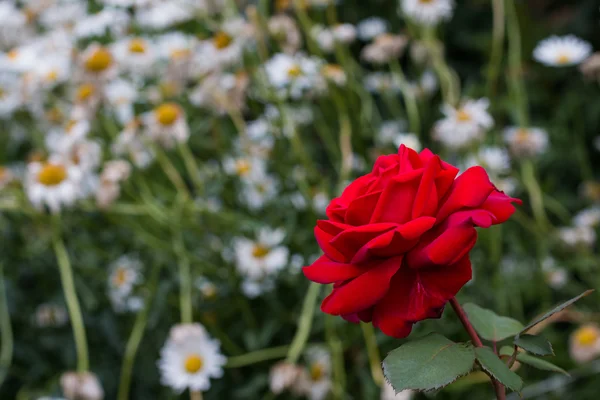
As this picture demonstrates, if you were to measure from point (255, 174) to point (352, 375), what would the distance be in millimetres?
347

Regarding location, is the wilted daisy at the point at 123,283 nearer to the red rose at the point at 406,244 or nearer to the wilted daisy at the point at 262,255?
the wilted daisy at the point at 262,255

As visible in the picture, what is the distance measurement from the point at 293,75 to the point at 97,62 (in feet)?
0.97

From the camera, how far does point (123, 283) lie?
1.08 meters

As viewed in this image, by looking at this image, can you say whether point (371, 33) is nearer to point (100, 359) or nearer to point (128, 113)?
point (128, 113)

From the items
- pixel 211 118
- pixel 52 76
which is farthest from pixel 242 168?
pixel 52 76

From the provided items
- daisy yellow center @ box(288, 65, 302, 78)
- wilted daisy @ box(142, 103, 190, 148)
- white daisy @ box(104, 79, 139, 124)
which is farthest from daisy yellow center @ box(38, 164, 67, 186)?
daisy yellow center @ box(288, 65, 302, 78)

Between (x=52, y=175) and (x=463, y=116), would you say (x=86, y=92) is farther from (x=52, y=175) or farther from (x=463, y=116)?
(x=463, y=116)

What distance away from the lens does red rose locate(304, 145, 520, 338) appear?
0.83 feet

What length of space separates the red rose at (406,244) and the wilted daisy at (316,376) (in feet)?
1.75

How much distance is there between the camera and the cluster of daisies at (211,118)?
936 millimetres

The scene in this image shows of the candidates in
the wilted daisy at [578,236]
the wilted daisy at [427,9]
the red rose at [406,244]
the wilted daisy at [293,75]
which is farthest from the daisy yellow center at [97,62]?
the red rose at [406,244]

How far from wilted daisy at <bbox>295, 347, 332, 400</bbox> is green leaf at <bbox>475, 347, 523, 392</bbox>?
21.3 inches

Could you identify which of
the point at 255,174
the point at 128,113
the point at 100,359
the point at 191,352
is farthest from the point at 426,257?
the point at 128,113

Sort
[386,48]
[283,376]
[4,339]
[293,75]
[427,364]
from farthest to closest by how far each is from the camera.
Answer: [386,48] → [293,75] → [4,339] → [283,376] → [427,364]
